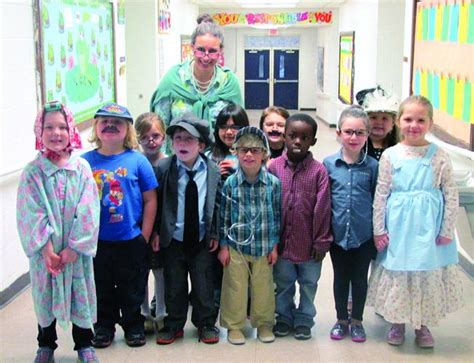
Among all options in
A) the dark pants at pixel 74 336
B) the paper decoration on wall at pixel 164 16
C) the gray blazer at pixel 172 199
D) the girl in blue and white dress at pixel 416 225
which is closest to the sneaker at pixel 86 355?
the dark pants at pixel 74 336

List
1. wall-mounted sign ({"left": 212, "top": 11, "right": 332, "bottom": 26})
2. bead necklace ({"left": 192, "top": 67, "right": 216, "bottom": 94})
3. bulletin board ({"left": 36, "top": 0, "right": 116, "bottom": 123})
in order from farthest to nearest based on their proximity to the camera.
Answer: wall-mounted sign ({"left": 212, "top": 11, "right": 332, "bottom": 26}) < bulletin board ({"left": 36, "top": 0, "right": 116, "bottom": 123}) < bead necklace ({"left": 192, "top": 67, "right": 216, "bottom": 94})

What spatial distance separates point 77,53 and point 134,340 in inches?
110

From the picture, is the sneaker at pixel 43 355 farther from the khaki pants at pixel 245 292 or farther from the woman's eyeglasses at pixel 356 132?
the woman's eyeglasses at pixel 356 132

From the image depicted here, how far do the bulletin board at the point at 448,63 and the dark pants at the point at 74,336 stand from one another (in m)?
2.73

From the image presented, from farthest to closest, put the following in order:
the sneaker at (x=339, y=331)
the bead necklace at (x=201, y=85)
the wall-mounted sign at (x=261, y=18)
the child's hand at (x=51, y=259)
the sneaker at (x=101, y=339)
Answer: the wall-mounted sign at (x=261, y=18) → the bead necklace at (x=201, y=85) → the sneaker at (x=339, y=331) → the sneaker at (x=101, y=339) → the child's hand at (x=51, y=259)

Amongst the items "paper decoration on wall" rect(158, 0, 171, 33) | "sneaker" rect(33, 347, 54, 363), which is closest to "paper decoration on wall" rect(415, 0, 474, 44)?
"sneaker" rect(33, 347, 54, 363)

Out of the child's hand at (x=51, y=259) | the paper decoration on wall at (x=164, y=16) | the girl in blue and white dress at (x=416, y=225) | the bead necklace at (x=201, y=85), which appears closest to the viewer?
the child's hand at (x=51, y=259)

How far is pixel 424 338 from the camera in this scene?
9.22 feet

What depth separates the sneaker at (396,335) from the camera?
2.83 metres

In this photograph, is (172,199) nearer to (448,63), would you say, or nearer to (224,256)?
(224,256)

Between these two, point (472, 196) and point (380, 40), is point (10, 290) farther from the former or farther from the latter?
point (380, 40)

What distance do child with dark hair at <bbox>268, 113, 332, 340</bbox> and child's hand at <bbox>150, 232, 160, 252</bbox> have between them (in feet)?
1.98

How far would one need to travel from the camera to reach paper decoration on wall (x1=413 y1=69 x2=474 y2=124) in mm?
3875

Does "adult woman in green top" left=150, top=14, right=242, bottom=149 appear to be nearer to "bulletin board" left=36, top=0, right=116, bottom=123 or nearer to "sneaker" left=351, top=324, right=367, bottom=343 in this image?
"bulletin board" left=36, top=0, right=116, bottom=123
